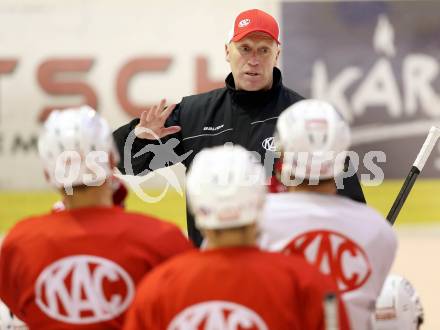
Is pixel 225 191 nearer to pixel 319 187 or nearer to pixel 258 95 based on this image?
pixel 319 187

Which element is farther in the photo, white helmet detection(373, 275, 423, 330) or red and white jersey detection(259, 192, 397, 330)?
white helmet detection(373, 275, 423, 330)

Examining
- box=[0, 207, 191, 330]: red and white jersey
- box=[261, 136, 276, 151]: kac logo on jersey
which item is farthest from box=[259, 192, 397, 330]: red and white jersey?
box=[261, 136, 276, 151]: kac logo on jersey

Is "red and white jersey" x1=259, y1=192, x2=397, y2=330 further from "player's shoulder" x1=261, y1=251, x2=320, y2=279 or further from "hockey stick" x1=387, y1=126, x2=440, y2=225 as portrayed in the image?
"hockey stick" x1=387, y1=126, x2=440, y2=225

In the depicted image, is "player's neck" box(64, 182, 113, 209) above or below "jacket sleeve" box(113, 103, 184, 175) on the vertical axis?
above

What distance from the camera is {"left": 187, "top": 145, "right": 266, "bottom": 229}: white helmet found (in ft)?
9.98

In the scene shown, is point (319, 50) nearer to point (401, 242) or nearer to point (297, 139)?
point (401, 242)

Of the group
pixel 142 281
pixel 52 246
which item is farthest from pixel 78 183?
pixel 142 281

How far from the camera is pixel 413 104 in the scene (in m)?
10.9

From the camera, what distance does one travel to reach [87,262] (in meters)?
3.35

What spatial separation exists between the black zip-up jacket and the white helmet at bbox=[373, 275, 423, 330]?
1.00m

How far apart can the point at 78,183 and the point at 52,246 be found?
205 mm

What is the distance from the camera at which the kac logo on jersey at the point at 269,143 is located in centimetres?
521

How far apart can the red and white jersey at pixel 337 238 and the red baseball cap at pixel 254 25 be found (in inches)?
76.8

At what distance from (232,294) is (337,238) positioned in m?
0.57
